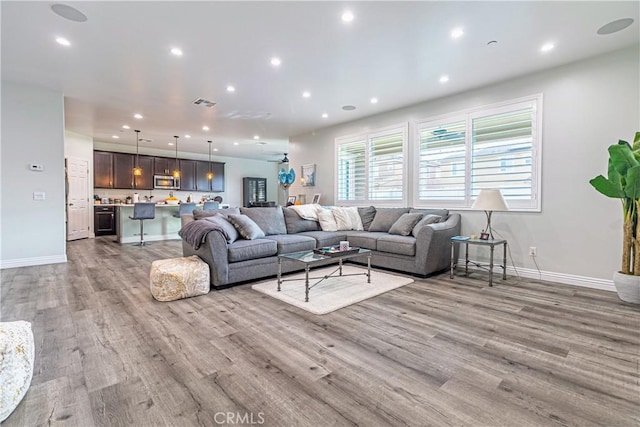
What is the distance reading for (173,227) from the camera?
8.01 m

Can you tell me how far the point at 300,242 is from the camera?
165 inches

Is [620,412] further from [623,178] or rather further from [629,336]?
[623,178]

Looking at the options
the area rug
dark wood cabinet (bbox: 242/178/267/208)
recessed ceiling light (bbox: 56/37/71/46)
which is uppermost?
recessed ceiling light (bbox: 56/37/71/46)

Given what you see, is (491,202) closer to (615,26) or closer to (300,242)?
(615,26)

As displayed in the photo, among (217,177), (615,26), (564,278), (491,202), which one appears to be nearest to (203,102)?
(491,202)

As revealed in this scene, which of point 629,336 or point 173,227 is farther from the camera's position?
point 173,227

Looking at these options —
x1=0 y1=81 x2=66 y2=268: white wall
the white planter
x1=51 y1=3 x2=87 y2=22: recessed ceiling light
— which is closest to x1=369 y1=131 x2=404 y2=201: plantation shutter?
the white planter

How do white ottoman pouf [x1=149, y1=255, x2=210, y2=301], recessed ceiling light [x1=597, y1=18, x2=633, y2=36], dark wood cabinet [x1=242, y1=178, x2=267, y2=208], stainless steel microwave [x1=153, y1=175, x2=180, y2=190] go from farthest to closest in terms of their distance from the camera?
dark wood cabinet [x1=242, y1=178, x2=267, y2=208]
stainless steel microwave [x1=153, y1=175, x2=180, y2=190]
white ottoman pouf [x1=149, y1=255, x2=210, y2=301]
recessed ceiling light [x1=597, y1=18, x2=633, y2=36]

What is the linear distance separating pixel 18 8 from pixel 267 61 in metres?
2.26

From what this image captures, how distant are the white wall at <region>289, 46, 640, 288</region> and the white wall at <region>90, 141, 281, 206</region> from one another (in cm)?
926

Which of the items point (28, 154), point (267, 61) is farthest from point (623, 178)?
point (28, 154)

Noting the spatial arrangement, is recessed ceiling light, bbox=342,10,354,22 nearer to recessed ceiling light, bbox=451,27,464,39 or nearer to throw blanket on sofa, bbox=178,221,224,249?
recessed ceiling light, bbox=451,27,464,39

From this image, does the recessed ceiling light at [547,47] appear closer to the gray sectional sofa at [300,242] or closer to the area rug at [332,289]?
the gray sectional sofa at [300,242]

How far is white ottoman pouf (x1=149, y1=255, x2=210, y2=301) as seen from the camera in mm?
3061
